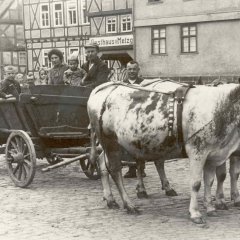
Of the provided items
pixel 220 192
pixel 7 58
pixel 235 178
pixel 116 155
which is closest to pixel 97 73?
pixel 116 155

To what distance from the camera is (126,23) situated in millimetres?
39375

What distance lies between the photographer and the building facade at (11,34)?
49375mm

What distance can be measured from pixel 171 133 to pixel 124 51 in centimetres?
3208

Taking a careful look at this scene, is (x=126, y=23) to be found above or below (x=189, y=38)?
above

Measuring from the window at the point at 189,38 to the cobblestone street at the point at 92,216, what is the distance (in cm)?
→ 2290

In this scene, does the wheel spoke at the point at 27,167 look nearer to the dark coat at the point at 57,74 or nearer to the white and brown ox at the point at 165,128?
the white and brown ox at the point at 165,128

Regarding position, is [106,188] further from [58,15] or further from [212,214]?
[58,15]

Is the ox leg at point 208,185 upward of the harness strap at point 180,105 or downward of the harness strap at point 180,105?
downward

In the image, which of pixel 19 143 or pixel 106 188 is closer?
pixel 106 188

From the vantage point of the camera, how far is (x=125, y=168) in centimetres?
1113

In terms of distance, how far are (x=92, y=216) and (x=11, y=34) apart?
147ft

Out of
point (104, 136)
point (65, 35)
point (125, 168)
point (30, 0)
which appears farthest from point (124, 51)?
point (104, 136)

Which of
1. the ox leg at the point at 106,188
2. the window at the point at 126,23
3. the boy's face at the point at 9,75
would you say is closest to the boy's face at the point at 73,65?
the boy's face at the point at 9,75

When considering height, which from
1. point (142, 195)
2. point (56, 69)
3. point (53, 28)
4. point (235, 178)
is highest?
point (53, 28)
